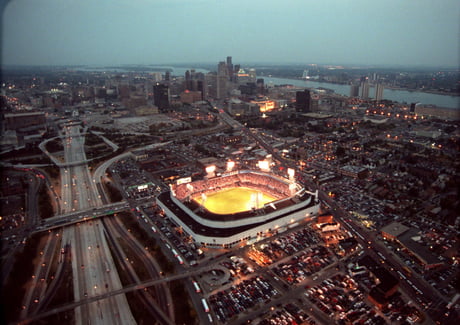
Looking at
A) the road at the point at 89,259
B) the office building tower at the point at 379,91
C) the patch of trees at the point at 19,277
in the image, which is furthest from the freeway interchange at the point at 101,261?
the office building tower at the point at 379,91

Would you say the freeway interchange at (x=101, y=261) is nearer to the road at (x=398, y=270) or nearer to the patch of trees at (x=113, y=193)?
the road at (x=398, y=270)

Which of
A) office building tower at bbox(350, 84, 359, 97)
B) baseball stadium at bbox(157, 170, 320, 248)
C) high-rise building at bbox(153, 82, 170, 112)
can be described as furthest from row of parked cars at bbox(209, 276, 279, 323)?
office building tower at bbox(350, 84, 359, 97)

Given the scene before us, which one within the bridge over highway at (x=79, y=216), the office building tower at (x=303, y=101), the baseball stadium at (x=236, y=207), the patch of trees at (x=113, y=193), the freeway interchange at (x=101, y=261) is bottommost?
the freeway interchange at (x=101, y=261)

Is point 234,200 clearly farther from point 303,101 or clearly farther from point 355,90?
point 355,90

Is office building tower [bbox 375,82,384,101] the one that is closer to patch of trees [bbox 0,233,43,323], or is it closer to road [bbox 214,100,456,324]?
road [bbox 214,100,456,324]

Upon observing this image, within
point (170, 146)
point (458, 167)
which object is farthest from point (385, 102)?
point (170, 146)

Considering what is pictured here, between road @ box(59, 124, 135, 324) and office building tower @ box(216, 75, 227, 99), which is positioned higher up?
office building tower @ box(216, 75, 227, 99)

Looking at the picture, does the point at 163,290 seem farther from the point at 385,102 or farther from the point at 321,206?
the point at 385,102
